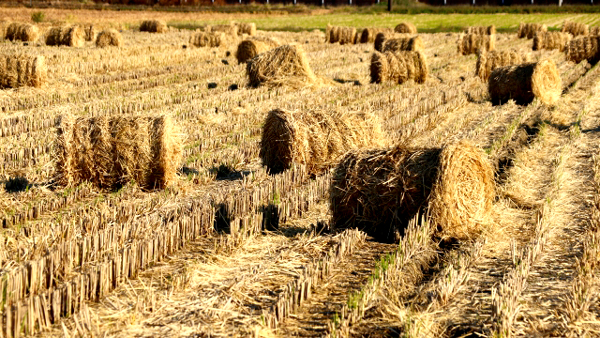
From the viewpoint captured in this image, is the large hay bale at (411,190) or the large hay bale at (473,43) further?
the large hay bale at (473,43)

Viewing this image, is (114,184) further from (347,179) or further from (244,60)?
(244,60)

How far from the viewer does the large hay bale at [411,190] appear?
7805 mm

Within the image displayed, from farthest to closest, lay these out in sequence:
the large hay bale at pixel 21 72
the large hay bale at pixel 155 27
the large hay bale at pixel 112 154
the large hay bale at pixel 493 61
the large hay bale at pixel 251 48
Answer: the large hay bale at pixel 155 27, the large hay bale at pixel 251 48, the large hay bale at pixel 493 61, the large hay bale at pixel 21 72, the large hay bale at pixel 112 154

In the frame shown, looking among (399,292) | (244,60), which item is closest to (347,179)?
(399,292)

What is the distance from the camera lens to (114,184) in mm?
9898

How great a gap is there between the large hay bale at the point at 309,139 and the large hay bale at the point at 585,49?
58.3 ft

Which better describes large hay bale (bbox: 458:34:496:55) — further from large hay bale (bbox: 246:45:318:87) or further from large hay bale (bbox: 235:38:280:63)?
large hay bale (bbox: 246:45:318:87)

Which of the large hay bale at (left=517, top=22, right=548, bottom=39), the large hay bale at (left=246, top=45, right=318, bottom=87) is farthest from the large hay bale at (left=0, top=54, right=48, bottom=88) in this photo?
the large hay bale at (left=517, top=22, right=548, bottom=39)

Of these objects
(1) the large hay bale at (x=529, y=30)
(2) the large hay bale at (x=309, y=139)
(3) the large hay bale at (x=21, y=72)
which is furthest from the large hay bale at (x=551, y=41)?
(2) the large hay bale at (x=309, y=139)

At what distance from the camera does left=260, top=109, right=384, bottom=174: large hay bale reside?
1056cm

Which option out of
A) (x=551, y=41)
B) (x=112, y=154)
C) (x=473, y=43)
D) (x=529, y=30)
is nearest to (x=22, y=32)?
(x=473, y=43)

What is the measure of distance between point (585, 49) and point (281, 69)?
1256 cm

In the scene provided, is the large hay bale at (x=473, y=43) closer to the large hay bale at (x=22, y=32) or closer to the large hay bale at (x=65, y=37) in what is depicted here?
the large hay bale at (x=65, y=37)

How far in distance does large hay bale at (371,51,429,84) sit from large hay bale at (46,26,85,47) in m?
13.0
